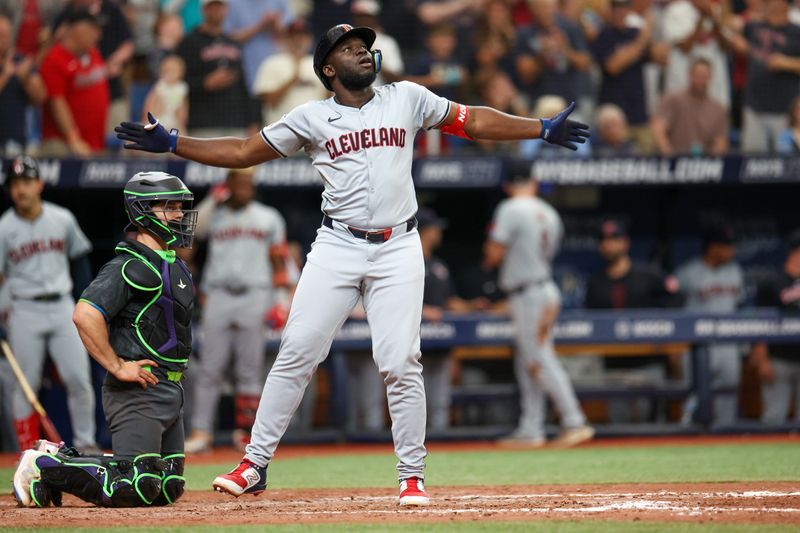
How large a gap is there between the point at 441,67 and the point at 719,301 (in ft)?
10.5

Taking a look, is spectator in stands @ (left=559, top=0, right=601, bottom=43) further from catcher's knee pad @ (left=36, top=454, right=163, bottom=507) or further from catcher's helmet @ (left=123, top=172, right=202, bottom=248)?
catcher's knee pad @ (left=36, top=454, right=163, bottom=507)

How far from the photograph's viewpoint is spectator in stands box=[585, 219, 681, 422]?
10.6 m

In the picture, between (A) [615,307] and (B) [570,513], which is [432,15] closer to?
(A) [615,307]

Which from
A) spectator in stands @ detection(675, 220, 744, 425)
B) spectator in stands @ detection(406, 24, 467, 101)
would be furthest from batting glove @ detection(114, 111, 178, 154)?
spectator in stands @ detection(675, 220, 744, 425)

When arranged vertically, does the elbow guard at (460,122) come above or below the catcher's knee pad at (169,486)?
above

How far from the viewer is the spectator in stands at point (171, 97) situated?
10711 mm

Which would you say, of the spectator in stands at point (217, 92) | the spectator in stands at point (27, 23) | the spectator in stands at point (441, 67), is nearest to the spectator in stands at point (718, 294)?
the spectator in stands at point (441, 67)

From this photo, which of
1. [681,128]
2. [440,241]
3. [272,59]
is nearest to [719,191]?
[681,128]

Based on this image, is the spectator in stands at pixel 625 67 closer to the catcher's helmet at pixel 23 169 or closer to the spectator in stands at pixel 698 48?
the spectator in stands at pixel 698 48

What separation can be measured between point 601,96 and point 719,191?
4.58 ft

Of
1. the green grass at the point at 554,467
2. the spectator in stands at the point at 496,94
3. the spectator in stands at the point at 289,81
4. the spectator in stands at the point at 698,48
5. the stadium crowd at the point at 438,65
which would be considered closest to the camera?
the green grass at the point at 554,467

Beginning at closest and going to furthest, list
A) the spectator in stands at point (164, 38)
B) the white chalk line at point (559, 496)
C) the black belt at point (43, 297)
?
1. the white chalk line at point (559, 496)
2. the black belt at point (43, 297)
3. the spectator in stands at point (164, 38)

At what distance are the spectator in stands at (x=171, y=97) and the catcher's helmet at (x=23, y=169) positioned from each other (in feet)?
8.41

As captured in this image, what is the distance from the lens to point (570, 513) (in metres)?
4.83
